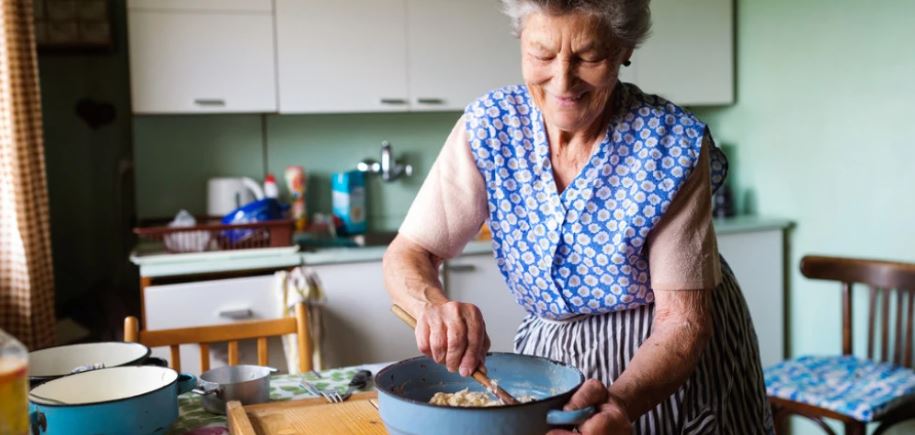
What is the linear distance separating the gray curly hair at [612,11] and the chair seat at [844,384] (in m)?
1.54

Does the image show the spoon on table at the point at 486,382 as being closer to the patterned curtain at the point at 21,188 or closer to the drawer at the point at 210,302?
the drawer at the point at 210,302

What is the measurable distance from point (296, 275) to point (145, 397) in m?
1.60

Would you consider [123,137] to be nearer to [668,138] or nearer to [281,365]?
[281,365]

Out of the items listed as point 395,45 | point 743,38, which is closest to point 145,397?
point 395,45

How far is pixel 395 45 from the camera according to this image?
311cm

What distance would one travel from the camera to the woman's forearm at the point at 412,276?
125cm

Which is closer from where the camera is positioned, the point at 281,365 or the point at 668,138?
the point at 668,138

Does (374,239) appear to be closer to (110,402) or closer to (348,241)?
(348,241)

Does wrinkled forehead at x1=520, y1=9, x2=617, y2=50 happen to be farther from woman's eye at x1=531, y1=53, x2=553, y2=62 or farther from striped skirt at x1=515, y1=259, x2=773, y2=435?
striped skirt at x1=515, y1=259, x2=773, y2=435

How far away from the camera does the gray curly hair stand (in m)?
1.21

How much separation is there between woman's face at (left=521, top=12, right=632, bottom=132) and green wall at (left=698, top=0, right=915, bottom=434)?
193 centimetres

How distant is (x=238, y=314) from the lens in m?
2.70

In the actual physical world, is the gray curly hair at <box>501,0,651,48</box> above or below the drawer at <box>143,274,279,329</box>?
above

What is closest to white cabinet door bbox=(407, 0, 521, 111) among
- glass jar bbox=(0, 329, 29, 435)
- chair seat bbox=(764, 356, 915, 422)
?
chair seat bbox=(764, 356, 915, 422)
